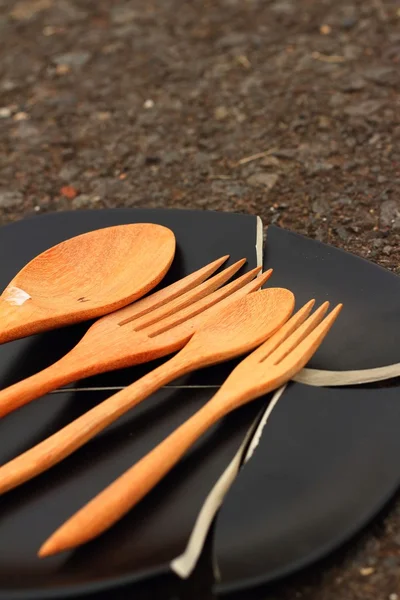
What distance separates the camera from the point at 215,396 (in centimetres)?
90

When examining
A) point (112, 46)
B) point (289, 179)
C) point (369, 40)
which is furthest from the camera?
point (112, 46)

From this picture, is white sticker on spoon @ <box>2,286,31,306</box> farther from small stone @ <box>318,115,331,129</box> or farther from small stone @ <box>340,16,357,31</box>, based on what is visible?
small stone @ <box>340,16,357,31</box>

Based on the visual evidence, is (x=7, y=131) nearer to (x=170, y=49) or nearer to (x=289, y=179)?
(x=170, y=49)

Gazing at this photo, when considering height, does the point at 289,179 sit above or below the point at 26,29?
below

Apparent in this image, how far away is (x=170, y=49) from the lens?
2.21 m

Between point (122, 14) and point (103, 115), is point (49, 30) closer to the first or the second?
point (122, 14)

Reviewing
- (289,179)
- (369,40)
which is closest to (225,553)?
(289,179)

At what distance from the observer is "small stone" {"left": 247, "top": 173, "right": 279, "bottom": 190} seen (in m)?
1.68

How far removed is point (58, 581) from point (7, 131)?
1.48 metres

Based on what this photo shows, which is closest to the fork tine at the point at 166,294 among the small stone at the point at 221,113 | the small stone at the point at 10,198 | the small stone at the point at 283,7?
the small stone at the point at 10,198

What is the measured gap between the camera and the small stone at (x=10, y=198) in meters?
1.75

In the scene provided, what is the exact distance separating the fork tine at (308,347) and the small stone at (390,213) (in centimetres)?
54

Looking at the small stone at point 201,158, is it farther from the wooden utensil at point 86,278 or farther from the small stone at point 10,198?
the wooden utensil at point 86,278

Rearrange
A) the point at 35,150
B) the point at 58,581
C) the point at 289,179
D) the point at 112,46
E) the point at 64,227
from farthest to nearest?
the point at 112,46, the point at 35,150, the point at 289,179, the point at 64,227, the point at 58,581
